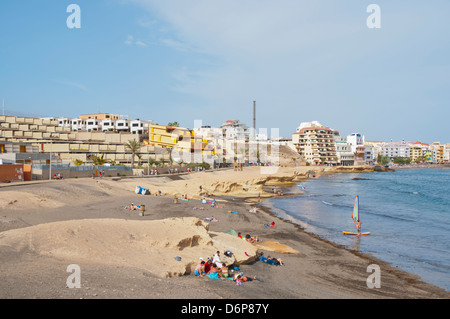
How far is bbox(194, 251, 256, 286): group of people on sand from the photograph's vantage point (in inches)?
497

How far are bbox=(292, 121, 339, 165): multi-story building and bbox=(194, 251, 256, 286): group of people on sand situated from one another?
146597 millimetres

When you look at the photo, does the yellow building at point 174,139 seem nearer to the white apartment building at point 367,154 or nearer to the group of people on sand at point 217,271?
the group of people on sand at point 217,271

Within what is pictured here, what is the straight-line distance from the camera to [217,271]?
13.0 meters

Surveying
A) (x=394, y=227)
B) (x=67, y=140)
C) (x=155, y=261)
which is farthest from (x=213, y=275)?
(x=67, y=140)

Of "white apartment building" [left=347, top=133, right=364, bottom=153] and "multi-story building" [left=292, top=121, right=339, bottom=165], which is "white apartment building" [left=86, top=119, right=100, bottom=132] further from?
"white apartment building" [left=347, top=133, right=364, bottom=153]

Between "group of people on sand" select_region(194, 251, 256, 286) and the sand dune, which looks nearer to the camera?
the sand dune

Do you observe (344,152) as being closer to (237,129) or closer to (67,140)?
(237,129)

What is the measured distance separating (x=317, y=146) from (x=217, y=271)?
486ft

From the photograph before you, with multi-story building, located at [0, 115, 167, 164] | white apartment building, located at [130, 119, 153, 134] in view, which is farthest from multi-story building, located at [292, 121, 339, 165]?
multi-story building, located at [0, 115, 167, 164]

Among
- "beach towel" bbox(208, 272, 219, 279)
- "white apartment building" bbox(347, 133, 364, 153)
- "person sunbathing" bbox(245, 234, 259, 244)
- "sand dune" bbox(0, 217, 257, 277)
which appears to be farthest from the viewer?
"white apartment building" bbox(347, 133, 364, 153)

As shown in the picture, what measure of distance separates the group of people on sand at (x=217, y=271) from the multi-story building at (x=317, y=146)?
14660cm

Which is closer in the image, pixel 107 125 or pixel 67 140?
pixel 67 140

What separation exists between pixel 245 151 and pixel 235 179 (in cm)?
8006
